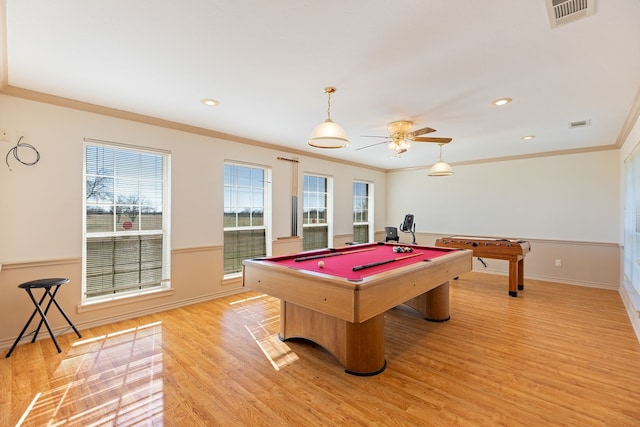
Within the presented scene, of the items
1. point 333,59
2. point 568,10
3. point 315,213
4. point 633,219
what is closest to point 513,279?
point 633,219

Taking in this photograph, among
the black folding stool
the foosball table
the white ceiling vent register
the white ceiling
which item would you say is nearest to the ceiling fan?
the white ceiling

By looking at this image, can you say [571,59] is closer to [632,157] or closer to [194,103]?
[632,157]

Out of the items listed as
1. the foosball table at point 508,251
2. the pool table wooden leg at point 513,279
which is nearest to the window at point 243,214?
the foosball table at point 508,251

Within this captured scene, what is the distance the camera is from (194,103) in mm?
3285

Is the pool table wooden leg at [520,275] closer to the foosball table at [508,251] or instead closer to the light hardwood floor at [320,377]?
the foosball table at [508,251]

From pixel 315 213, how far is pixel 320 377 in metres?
4.11

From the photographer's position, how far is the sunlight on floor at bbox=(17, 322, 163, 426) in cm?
188

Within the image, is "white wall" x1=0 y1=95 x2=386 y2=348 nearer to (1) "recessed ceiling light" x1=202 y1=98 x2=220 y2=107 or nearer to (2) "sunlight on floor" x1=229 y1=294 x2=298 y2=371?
(2) "sunlight on floor" x1=229 y1=294 x2=298 y2=371

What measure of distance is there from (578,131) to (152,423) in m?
5.91

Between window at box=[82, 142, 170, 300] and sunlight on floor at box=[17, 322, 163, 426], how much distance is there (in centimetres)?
81

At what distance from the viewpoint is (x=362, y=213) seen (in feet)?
24.8

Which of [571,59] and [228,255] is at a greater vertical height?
[571,59]

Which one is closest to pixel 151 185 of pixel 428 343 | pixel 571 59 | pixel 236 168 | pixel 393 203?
pixel 236 168

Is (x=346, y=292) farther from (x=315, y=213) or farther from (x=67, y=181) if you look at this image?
(x=315, y=213)
